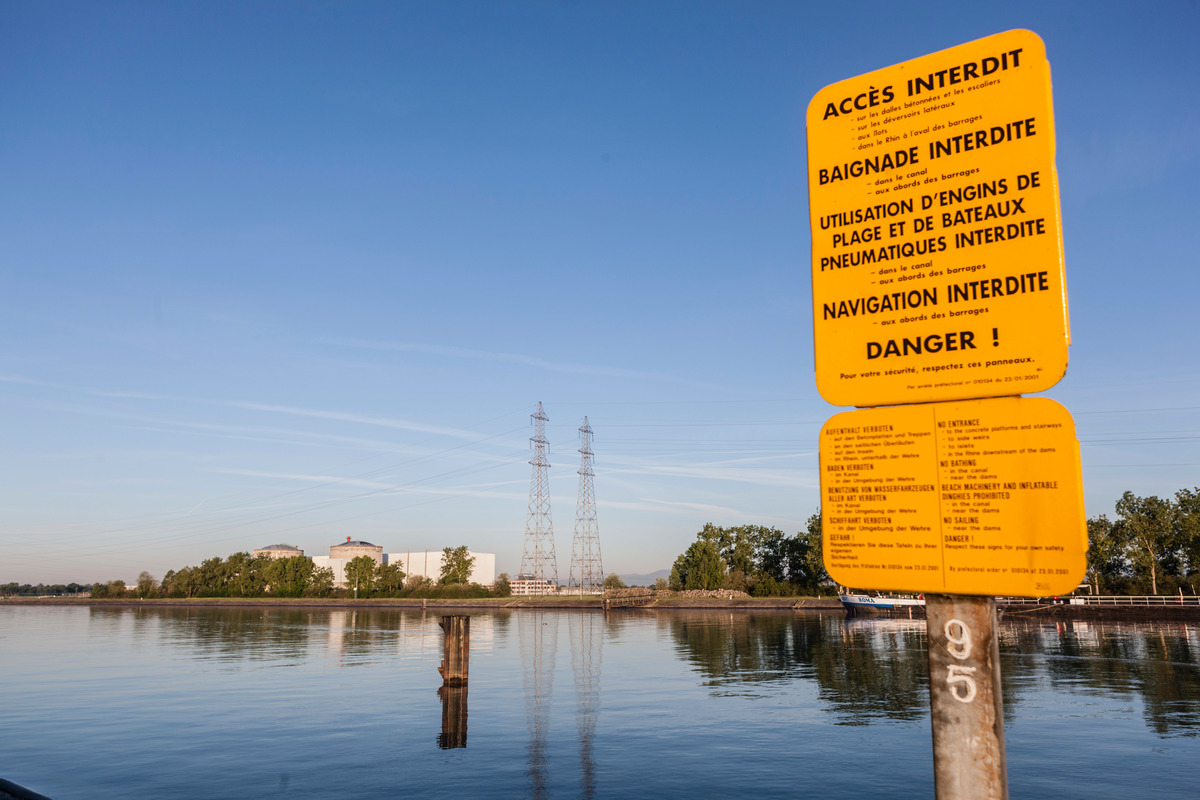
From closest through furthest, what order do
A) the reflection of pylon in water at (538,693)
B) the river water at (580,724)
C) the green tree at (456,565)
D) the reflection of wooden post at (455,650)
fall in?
the river water at (580,724) → the reflection of pylon in water at (538,693) → the reflection of wooden post at (455,650) → the green tree at (456,565)

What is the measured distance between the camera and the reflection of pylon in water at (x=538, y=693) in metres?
21.9

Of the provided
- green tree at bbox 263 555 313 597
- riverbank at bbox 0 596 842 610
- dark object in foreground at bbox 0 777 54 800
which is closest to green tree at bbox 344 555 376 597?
riverbank at bbox 0 596 842 610

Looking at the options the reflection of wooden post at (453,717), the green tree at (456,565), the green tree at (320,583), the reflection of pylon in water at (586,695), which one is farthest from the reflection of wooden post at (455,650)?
the green tree at (320,583)

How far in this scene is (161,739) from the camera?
26.8 metres

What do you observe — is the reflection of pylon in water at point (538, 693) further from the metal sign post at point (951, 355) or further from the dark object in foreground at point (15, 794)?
the metal sign post at point (951, 355)

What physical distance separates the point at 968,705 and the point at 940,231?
2014mm

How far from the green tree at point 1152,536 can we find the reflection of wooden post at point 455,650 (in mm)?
107956

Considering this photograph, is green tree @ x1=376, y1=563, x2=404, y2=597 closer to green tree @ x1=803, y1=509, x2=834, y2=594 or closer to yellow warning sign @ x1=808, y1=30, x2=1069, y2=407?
green tree @ x1=803, y1=509, x2=834, y2=594

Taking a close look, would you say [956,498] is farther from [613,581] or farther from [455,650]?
[613,581]

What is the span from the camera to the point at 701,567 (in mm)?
155500

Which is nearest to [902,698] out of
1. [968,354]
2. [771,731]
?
[771,731]

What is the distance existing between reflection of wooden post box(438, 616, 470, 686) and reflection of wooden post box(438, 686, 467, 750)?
1.67 ft

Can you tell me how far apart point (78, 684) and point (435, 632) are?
147 feet

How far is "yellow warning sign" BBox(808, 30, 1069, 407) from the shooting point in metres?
2.88
